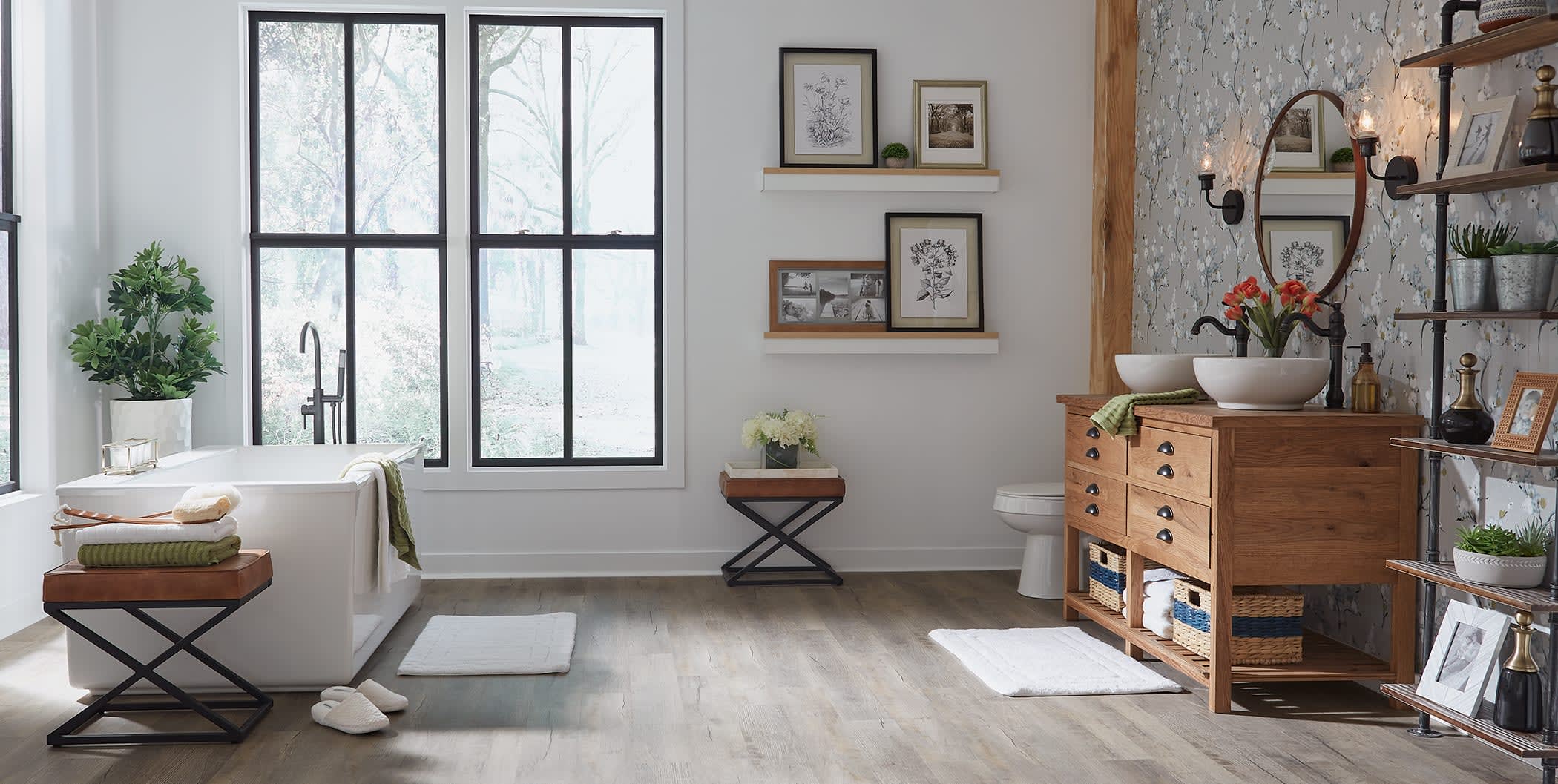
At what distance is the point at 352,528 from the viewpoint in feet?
11.2

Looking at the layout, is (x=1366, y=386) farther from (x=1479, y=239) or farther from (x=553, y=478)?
(x=553, y=478)

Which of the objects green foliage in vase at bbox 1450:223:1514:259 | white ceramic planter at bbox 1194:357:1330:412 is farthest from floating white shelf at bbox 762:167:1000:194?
green foliage in vase at bbox 1450:223:1514:259

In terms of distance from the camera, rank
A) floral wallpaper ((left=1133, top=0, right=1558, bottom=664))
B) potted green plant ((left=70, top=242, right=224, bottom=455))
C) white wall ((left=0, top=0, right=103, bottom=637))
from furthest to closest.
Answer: potted green plant ((left=70, top=242, right=224, bottom=455))
white wall ((left=0, top=0, right=103, bottom=637))
floral wallpaper ((left=1133, top=0, right=1558, bottom=664))

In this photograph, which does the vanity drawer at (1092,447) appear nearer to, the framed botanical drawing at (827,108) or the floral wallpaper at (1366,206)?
the floral wallpaper at (1366,206)

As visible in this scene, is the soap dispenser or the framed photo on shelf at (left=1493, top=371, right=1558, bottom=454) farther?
the soap dispenser

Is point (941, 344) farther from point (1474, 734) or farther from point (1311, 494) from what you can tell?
point (1474, 734)

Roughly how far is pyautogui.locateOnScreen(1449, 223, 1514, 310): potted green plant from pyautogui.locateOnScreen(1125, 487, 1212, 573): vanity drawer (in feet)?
2.76

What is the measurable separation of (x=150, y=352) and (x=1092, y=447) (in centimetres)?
376

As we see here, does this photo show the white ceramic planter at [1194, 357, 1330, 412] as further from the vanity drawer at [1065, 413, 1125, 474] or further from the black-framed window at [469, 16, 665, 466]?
the black-framed window at [469, 16, 665, 466]

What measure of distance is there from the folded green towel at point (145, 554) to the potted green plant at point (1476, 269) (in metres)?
3.25

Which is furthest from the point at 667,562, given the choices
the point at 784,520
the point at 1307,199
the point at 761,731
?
the point at 1307,199

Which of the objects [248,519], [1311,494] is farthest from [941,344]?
[248,519]

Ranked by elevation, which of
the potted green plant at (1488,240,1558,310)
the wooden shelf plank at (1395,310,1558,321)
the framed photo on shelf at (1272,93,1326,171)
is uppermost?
the framed photo on shelf at (1272,93,1326,171)

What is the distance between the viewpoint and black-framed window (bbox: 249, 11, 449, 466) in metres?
5.18
